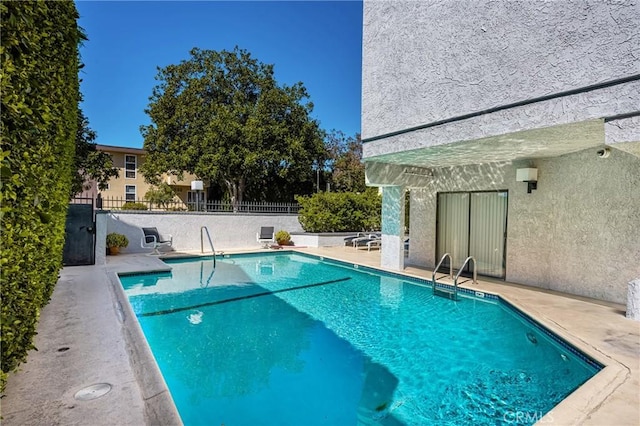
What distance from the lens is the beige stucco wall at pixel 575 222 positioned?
7.81 metres

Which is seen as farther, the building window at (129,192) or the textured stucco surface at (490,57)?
the building window at (129,192)

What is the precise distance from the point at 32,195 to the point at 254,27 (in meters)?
16.7

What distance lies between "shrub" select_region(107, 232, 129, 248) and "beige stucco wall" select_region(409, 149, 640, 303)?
1457 centimetres

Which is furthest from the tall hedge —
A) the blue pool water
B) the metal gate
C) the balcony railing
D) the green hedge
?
the green hedge

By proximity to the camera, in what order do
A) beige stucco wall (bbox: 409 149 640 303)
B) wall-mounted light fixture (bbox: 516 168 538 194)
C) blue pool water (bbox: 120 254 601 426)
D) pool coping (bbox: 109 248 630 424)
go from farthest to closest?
1. wall-mounted light fixture (bbox: 516 168 538 194)
2. beige stucco wall (bbox: 409 149 640 303)
3. blue pool water (bbox: 120 254 601 426)
4. pool coping (bbox: 109 248 630 424)

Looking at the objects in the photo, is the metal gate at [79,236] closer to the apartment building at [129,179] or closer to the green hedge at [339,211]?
the green hedge at [339,211]

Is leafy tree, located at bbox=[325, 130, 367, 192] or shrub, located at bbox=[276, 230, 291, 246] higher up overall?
leafy tree, located at bbox=[325, 130, 367, 192]

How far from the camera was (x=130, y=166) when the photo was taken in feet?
101

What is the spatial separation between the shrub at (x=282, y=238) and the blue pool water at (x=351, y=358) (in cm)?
1001

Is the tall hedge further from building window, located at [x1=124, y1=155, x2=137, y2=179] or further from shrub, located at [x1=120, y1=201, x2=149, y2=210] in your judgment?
building window, located at [x1=124, y1=155, x2=137, y2=179]

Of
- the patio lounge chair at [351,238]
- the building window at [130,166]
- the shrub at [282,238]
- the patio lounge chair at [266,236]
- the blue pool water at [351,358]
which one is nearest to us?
the blue pool water at [351,358]

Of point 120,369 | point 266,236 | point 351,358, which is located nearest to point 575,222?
point 351,358

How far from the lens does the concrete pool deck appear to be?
10.4 ft

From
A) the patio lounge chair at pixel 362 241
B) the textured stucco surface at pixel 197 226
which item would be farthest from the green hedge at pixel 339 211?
the patio lounge chair at pixel 362 241
